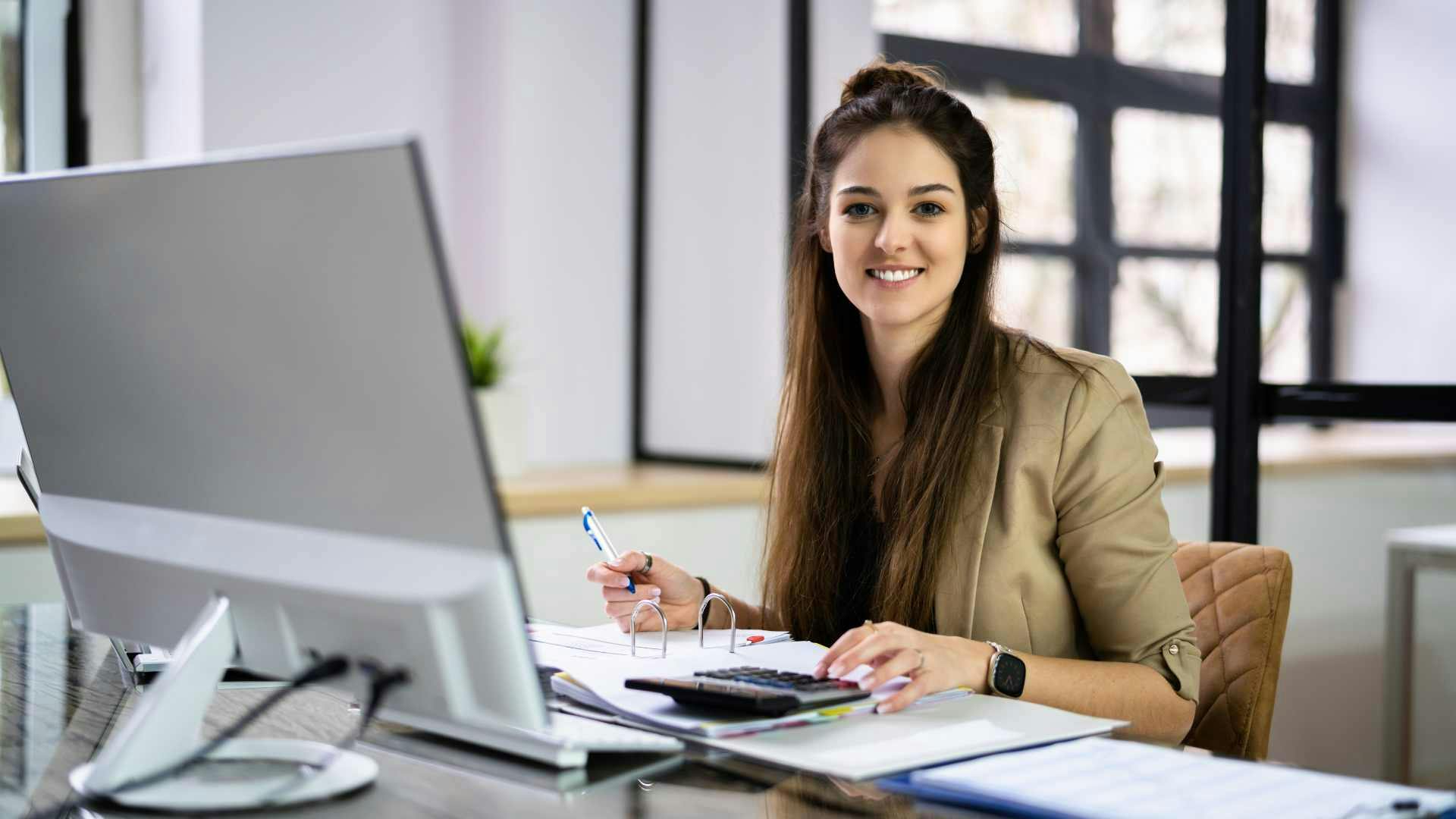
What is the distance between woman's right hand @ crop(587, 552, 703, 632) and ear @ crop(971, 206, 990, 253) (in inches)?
19.8

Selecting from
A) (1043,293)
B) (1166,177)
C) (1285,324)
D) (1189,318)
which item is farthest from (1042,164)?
(1285,324)

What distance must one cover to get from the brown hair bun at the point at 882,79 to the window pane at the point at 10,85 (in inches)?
87.1

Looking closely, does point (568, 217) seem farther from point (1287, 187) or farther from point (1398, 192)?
point (1398, 192)

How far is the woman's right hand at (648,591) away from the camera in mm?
1427

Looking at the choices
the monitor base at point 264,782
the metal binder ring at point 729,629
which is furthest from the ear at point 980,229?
the monitor base at point 264,782

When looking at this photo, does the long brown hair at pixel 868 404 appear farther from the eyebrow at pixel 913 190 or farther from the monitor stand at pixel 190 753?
the monitor stand at pixel 190 753

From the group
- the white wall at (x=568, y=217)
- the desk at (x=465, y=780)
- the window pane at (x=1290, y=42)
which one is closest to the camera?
the desk at (x=465, y=780)

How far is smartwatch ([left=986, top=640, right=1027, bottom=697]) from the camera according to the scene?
118 centimetres

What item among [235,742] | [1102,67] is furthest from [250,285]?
[1102,67]

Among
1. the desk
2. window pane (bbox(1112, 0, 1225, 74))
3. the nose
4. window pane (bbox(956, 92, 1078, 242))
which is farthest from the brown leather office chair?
window pane (bbox(956, 92, 1078, 242))

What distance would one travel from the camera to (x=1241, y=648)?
4.52ft

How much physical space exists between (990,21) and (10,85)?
211cm

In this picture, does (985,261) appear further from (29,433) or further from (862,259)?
(29,433)

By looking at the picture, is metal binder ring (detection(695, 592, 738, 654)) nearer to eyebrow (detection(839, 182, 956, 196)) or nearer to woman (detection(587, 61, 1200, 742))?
woman (detection(587, 61, 1200, 742))
